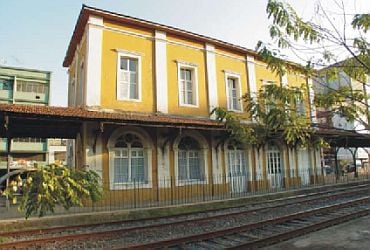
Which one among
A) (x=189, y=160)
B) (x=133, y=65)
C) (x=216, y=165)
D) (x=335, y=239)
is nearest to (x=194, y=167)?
(x=189, y=160)

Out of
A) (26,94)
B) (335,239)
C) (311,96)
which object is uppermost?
(26,94)

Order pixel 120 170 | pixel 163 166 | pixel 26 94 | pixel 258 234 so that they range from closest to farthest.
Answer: pixel 258 234 < pixel 120 170 < pixel 163 166 < pixel 26 94

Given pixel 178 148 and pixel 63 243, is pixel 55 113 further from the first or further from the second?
pixel 178 148

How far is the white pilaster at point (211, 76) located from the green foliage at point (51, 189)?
1348 cm

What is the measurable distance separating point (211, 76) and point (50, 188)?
46.9ft

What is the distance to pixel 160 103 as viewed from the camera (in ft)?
47.6

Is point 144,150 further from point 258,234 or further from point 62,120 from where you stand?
point 258,234

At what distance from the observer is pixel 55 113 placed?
10.2 meters

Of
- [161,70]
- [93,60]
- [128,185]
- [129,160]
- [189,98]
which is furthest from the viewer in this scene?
[189,98]

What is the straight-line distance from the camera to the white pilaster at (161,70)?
1457 centimetres

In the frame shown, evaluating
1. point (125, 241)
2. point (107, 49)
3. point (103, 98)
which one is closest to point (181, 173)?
point (103, 98)

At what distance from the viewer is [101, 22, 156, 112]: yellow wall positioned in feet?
44.3

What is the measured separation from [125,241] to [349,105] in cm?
558

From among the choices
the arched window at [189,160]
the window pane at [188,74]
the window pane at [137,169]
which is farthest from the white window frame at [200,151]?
the window pane at [188,74]
